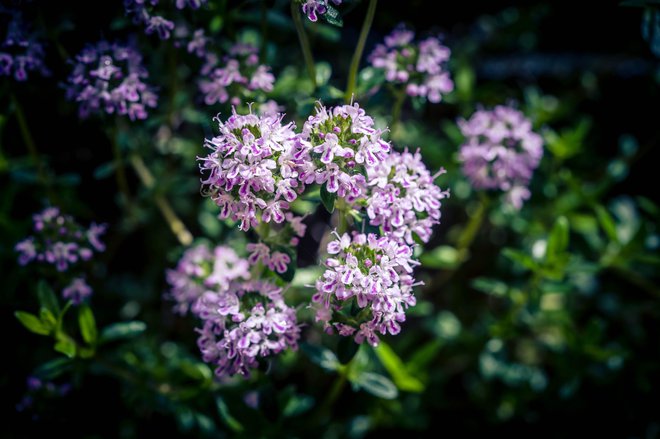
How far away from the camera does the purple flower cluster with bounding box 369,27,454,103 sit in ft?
7.36

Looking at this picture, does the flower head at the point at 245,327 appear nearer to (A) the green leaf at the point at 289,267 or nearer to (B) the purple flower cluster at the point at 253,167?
(A) the green leaf at the point at 289,267

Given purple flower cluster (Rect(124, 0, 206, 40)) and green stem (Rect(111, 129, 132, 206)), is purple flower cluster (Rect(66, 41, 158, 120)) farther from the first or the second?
green stem (Rect(111, 129, 132, 206))

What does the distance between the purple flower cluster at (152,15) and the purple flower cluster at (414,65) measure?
76 centimetres

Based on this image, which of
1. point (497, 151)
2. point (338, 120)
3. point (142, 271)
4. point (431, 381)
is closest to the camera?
point (338, 120)

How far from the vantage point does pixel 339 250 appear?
1724 mm

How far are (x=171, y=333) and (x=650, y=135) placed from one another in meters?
3.25

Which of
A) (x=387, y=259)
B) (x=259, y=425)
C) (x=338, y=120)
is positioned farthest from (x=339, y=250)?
(x=259, y=425)

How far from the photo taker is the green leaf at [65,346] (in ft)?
6.70

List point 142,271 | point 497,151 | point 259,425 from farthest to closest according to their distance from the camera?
point 142,271 → point 497,151 → point 259,425

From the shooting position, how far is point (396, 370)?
2471 mm

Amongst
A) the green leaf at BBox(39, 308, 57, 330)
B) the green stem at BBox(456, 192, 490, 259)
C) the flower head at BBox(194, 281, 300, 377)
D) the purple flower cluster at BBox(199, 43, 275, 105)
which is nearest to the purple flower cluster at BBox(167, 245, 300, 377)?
the flower head at BBox(194, 281, 300, 377)

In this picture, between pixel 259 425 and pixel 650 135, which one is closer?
pixel 259 425

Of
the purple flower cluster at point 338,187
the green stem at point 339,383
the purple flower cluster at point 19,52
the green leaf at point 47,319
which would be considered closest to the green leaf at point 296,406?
the green stem at point 339,383

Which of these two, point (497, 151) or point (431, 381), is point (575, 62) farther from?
point (431, 381)
